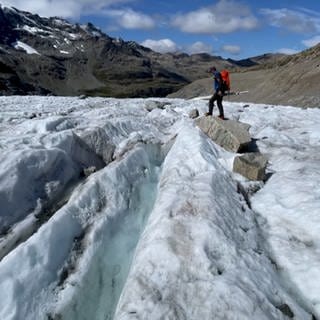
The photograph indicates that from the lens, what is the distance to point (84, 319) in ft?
29.0

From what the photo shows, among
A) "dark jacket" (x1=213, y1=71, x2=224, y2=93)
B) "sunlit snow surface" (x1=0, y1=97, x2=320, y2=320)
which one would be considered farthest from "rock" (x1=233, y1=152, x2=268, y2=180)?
"dark jacket" (x1=213, y1=71, x2=224, y2=93)

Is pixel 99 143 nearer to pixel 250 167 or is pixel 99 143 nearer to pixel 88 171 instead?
pixel 88 171

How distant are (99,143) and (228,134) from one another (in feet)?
18.3

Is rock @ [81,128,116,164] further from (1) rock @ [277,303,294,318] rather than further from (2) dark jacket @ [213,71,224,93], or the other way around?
(1) rock @ [277,303,294,318]

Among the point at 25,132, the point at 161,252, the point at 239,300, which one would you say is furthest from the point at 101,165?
the point at 239,300

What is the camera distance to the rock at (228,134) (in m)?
18.4

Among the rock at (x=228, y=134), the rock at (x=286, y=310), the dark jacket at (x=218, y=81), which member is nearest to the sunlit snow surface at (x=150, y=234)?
the rock at (x=286, y=310)

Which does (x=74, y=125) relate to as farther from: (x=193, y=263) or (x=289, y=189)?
(x=193, y=263)

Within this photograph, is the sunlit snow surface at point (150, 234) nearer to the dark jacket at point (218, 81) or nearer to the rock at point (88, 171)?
the rock at point (88, 171)

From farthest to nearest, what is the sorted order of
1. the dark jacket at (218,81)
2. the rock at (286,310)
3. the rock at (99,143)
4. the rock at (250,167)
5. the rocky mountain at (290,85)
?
the rocky mountain at (290,85)
the dark jacket at (218,81)
the rock at (99,143)
the rock at (250,167)
the rock at (286,310)

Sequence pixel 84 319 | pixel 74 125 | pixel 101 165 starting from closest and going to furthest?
pixel 84 319 → pixel 101 165 → pixel 74 125

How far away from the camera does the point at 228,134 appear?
18703 mm

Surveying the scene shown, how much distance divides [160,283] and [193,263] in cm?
89

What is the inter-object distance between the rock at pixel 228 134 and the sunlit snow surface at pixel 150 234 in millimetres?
913
